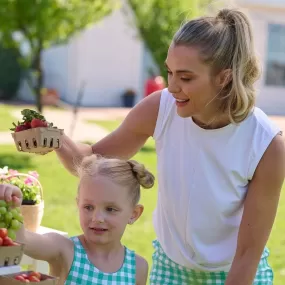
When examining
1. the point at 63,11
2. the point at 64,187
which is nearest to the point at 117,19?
the point at 63,11

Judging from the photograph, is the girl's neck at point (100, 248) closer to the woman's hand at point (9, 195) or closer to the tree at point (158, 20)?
the woman's hand at point (9, 195)

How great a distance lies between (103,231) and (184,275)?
0.51 meters

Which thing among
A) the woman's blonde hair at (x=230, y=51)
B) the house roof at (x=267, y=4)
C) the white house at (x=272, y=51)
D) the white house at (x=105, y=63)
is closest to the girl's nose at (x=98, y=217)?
the woman's blonde hair at (x=230, y=51)

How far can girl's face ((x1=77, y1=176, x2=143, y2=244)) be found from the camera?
113 inches

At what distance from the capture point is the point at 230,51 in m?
2.98

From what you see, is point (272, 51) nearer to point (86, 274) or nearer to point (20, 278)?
point (86, 274)

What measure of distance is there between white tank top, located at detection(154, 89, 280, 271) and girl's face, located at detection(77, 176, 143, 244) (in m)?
0.26

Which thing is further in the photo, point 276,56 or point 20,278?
point 276,56

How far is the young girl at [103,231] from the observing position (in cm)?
287

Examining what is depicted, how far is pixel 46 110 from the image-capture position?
69.3 ft

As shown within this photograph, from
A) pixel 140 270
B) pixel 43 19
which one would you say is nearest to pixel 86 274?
pixel 140 270

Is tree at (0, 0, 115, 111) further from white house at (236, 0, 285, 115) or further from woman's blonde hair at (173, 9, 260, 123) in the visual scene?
white house at (236, 0, 285, 115)

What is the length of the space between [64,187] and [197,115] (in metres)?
6.98

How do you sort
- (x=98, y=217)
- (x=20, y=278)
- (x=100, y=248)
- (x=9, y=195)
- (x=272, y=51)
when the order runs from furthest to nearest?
(x=272, y=51)
(x=100, y=248)
(x=98, y=217)
(x=9, y=195)
(x=20, y=278)
